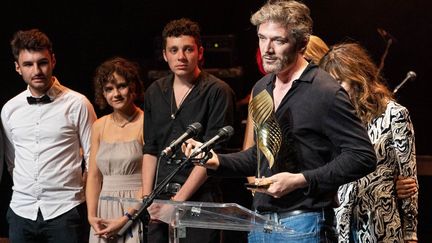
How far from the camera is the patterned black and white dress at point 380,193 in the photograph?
141 inches

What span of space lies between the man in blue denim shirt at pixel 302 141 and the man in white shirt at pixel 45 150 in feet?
5.55

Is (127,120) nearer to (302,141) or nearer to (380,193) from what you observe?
(380,193)

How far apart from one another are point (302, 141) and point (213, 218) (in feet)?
1.35

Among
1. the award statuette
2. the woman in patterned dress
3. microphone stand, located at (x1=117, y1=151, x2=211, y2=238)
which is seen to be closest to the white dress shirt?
microphone stand, located at (x1=117, y1=151, x2=211, y2=238)

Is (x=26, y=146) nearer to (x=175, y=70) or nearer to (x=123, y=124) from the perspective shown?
(x=123, y=124)

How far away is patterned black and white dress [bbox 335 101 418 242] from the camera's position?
358cm

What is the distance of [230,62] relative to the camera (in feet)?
22.2

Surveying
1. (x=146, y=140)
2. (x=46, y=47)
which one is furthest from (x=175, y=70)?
(x=46, y=47)

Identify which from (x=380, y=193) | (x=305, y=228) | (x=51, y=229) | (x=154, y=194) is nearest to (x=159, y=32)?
(x=51, y=229)

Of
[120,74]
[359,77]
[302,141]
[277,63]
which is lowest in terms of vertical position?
[302,141]

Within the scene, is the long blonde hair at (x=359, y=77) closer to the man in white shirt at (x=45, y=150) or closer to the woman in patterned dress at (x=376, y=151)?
the woman in patterned dress at (x=376, y=151)

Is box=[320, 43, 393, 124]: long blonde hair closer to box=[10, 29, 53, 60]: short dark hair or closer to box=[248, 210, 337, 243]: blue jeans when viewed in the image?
box=[248, 210, 337, 243]: blue jeans

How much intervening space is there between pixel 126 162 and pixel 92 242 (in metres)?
0.48

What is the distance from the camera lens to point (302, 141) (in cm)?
287
